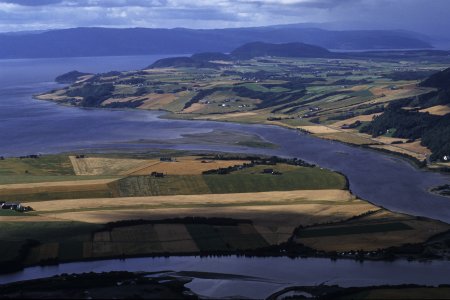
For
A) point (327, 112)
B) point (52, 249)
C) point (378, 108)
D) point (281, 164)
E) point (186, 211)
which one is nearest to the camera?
point (52, 249)

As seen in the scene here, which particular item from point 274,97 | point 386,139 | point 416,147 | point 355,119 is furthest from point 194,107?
point 416,147

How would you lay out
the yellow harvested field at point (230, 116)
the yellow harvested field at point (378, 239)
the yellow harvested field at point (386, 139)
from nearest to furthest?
the yellow harvested field at point (378, 239)
the yellow harvested field at point (386, 139)
the yellow harvested field at point (230, 116)

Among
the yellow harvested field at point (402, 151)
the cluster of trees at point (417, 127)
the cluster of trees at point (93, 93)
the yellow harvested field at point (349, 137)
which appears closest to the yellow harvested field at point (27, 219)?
the yellow harvested field at point (402, 151)

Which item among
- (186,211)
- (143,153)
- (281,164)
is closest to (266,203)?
(186,211)

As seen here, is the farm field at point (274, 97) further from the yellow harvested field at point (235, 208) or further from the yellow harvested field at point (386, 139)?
the yellow harvested field at point (235, 208)

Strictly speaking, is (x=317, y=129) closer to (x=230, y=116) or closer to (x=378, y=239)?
(x=230, y=116)

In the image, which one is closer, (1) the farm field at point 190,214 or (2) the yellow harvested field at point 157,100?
(1) the farm field at point 190,214

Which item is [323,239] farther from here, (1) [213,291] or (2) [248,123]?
(2) [248,123]
